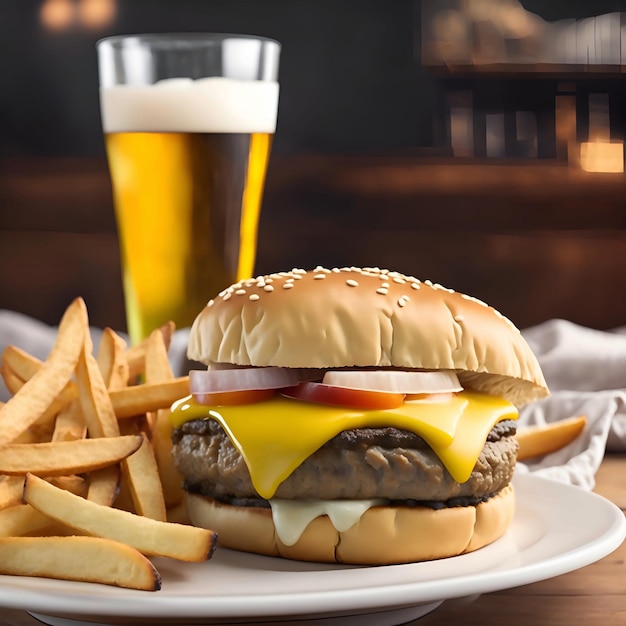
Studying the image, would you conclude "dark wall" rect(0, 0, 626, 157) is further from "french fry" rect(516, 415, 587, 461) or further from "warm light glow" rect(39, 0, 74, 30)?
"french fry" rect(516, 415, 587, 461)

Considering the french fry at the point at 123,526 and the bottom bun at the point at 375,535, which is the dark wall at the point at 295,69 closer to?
the bottom bun at the point at 375,535

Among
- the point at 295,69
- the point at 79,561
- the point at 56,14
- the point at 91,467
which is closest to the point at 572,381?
the point at 91,467

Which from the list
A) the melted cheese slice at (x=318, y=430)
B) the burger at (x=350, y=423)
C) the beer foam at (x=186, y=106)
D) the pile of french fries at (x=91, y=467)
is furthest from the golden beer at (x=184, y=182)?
the melted cheese slice at (x=318, y=430)

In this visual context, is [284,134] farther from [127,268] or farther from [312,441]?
[312,441]

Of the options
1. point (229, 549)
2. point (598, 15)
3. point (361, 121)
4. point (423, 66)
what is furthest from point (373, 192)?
point (229, 549)

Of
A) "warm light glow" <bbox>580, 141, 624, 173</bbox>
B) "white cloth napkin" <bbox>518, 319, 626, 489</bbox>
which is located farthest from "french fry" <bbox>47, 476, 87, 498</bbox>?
"warm light glow" <bbox>580, 141, 624, 173</bbox>
